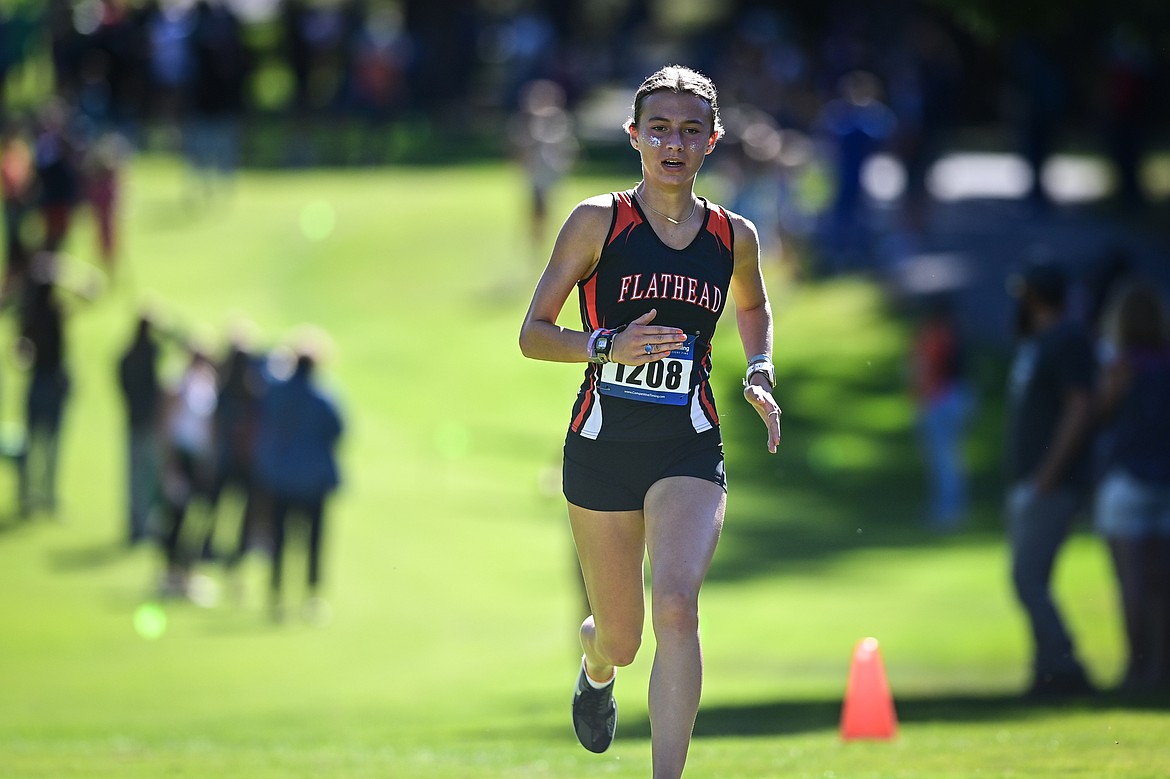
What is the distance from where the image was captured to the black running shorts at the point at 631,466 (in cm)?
667

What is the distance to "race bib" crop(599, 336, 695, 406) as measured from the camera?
21.7 feet

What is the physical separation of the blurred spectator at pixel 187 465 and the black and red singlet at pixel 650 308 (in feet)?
36.4

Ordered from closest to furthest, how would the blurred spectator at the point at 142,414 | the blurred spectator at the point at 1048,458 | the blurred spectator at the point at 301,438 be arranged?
the blurred spectator at the point at 1048,458 → the blurred spectator at the point at 301,438 → the blurred spectator at the point at 142,414

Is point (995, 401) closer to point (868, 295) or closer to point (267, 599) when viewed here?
point (868, 295)

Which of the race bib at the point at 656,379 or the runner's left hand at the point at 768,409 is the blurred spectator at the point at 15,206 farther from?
the runner's left hand at the point at 768,409

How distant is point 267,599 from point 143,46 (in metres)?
18.7

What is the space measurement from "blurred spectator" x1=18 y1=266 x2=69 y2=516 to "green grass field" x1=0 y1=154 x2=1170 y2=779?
840 millimetres

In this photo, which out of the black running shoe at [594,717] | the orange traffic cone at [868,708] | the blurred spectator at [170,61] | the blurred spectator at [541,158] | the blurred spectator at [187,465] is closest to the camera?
the black running shoe at [594,717]

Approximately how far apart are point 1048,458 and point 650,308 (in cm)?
512

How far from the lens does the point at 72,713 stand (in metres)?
12.9

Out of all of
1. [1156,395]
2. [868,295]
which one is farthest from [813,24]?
[1156,395]

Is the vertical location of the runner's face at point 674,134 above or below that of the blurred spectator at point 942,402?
above

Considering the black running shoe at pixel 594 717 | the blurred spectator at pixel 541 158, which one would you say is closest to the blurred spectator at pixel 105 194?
the blurred spectator at pixel 541 158

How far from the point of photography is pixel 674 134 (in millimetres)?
6602
